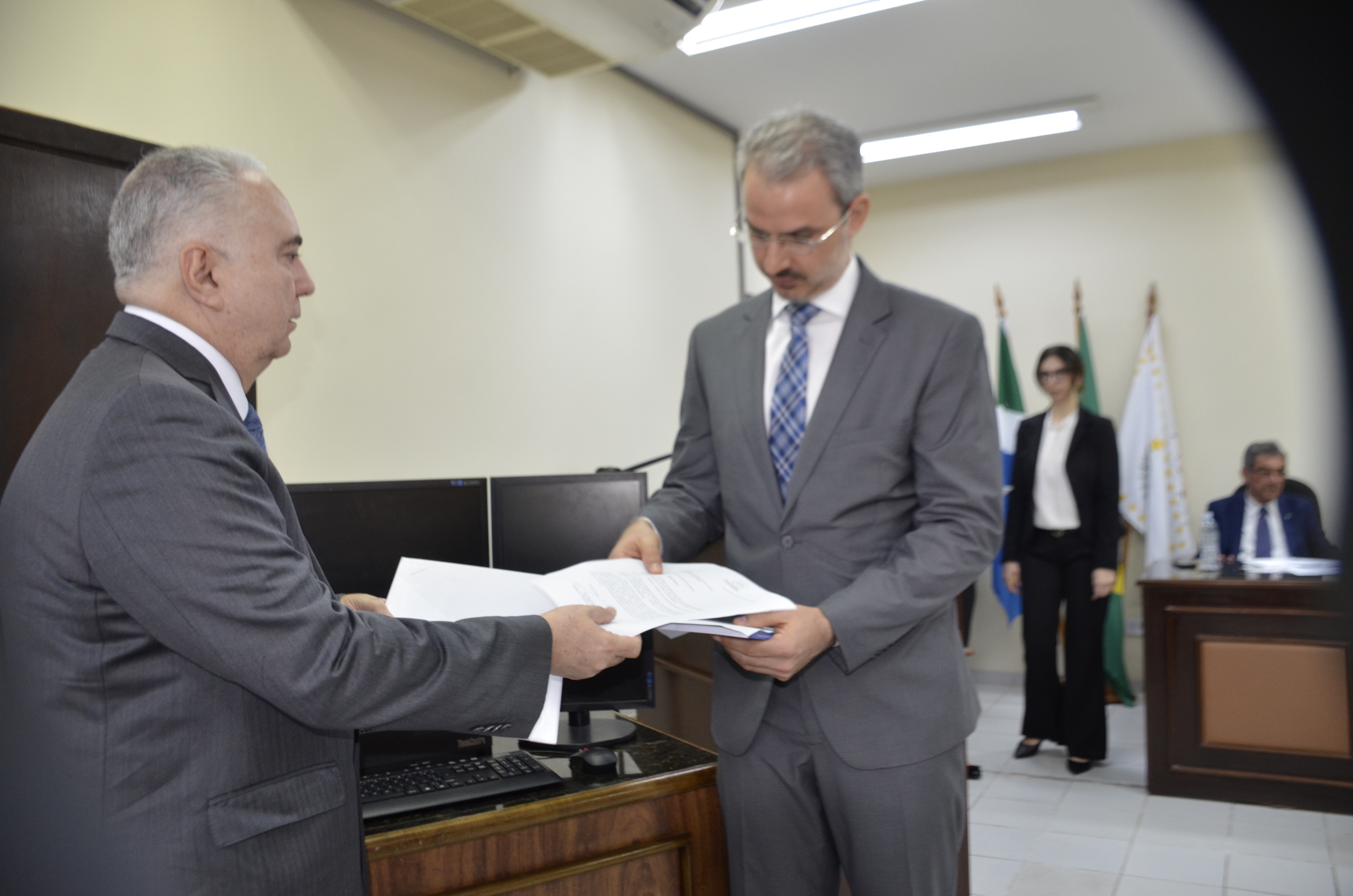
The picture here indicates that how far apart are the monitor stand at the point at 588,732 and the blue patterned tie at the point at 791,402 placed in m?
0.70

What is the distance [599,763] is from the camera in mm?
1692

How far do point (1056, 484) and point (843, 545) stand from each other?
3.29 metres

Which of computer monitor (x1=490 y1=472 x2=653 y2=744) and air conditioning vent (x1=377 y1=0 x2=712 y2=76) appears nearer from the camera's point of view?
computer monitor (x1=490 y1=472 x2=653 y2=744)

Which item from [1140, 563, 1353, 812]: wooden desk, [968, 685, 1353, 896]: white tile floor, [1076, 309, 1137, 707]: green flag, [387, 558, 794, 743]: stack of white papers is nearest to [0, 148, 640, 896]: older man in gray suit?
[387, 558, 794, 743]: stack of white papers

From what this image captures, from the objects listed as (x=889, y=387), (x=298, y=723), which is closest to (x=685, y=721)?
(x=889, y=387)

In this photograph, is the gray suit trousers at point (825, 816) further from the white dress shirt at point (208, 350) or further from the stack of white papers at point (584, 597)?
the white dress shirt at point (208, 350)

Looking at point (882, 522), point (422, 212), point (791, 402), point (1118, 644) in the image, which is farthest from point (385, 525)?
point (1118, 644)

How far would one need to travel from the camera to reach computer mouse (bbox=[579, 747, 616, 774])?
1.69 meters

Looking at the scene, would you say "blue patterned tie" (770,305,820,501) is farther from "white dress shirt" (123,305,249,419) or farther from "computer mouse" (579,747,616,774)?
"white dress shirt" (123,305,249,419)

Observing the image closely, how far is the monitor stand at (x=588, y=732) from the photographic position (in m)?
1.90

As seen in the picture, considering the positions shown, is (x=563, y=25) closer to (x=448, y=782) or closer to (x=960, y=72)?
(x=960, y=72)

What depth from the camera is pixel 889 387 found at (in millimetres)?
1494

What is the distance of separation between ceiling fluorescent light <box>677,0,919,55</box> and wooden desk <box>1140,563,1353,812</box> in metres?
2.60

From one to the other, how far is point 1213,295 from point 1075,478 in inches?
90.3
